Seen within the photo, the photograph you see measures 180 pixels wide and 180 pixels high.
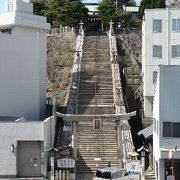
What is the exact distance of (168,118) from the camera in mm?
34500

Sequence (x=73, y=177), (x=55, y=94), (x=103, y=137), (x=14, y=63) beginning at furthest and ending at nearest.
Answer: (x=55, y=94) < (x=14, y=63) < (x=103, y=137) < (x=73, y=177)

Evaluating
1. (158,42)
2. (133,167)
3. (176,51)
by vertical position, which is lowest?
(133,167)

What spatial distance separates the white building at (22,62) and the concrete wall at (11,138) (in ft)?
23.7

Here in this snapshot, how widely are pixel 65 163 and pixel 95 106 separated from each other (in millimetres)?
13121

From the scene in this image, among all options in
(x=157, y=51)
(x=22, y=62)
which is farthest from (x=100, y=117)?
(x=157, y=51)

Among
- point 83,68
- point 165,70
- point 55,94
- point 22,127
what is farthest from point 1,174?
point 83,68

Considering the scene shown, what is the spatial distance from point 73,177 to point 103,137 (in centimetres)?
713

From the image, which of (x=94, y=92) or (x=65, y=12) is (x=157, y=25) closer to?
(x=94, y=92)

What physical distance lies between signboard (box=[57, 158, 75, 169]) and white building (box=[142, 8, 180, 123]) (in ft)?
50.1

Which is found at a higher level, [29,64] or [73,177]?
[29,64]

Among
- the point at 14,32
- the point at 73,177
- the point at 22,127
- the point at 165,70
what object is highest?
the point at 14,32

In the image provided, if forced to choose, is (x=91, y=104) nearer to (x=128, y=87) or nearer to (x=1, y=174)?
(x=128, y=87)

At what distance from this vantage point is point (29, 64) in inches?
1919

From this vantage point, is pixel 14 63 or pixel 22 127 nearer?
pixel 22 127
